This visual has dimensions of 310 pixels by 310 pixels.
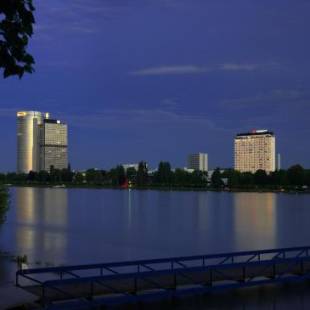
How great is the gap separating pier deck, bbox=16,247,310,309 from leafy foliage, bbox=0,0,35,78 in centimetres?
959

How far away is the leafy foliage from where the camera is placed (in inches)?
279

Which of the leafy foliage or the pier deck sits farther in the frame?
the pier deck

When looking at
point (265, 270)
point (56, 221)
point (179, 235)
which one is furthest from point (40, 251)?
point (56, 221)

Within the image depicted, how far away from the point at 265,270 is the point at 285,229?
45259 mm

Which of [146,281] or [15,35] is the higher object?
[15,35]

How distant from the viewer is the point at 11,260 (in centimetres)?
3244

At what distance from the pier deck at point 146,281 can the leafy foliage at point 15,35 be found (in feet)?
31.5

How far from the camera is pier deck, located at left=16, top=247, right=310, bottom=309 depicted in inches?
659

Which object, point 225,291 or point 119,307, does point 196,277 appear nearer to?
point 225,291

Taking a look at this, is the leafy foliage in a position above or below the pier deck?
above

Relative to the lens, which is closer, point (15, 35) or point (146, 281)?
point (15, 35)

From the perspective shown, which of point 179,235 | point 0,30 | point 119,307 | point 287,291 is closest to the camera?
point 0,30

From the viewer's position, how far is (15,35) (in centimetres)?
724

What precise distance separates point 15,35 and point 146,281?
1283 centimetres
